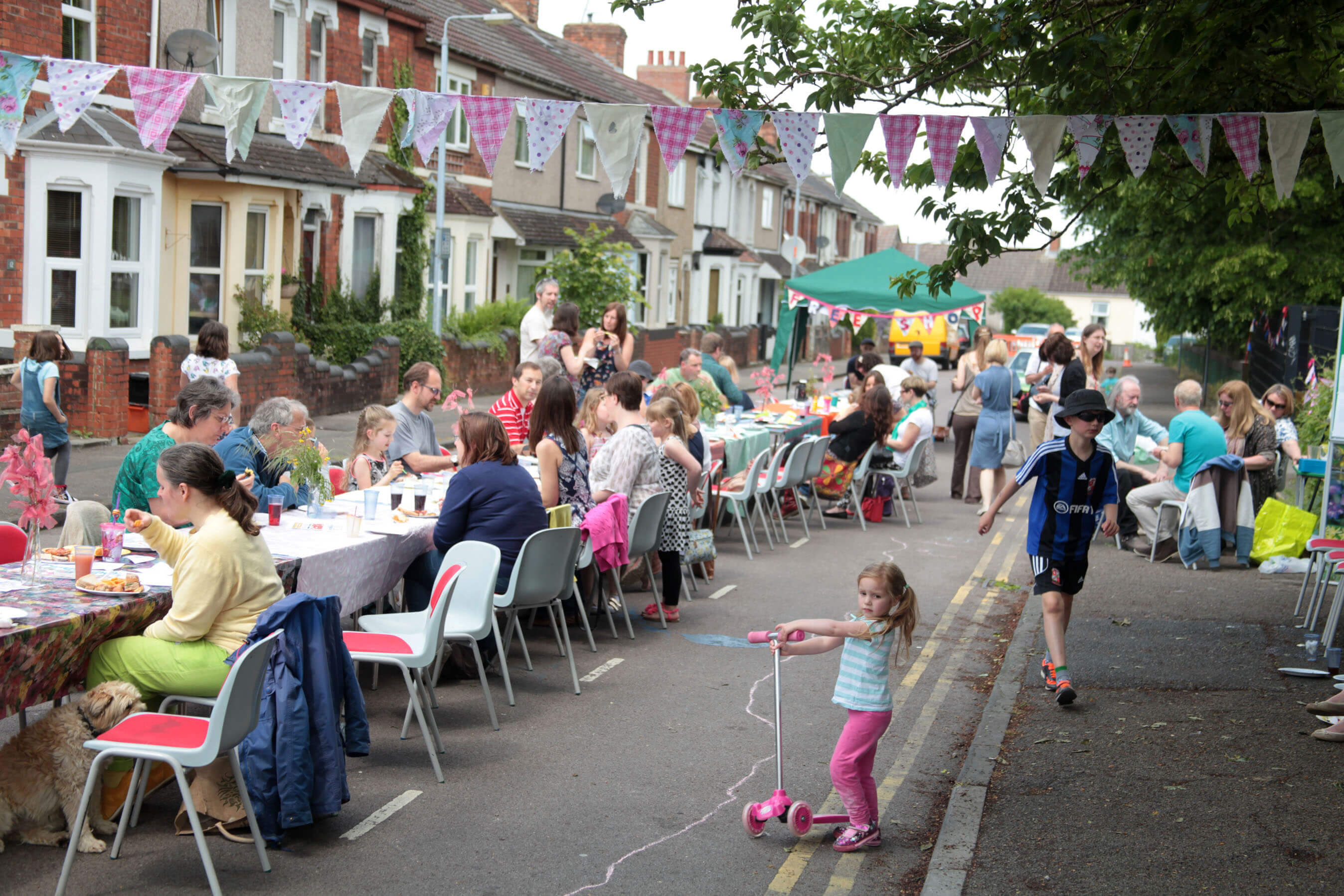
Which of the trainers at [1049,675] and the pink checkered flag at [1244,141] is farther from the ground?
the pink checkered flag at [1244,141]

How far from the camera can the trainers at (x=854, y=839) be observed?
520cm

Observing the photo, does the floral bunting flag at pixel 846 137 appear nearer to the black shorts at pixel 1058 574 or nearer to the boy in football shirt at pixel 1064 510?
the boy in football shirt at pixel 1064 510

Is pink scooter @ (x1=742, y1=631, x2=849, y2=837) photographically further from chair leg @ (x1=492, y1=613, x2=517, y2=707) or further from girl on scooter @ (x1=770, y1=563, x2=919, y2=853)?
chair leg @ (x1=492, y1=613, x2=517, y2=707)

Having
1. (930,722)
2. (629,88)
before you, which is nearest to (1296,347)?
(930,722)

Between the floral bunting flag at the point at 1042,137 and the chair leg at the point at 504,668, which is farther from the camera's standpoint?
the floral bunting flag at the point at 1042,137

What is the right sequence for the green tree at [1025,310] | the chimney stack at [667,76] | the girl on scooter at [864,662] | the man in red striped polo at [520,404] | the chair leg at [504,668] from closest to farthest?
1. the girl on scooter at [864,662]
2. the chair leg at [504,668]
3. the man in red striped polo at [520,404]
4. the chimney stack at [667,76]
5. the green tree at [1025,310]

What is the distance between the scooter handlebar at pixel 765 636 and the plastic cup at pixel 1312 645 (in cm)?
484

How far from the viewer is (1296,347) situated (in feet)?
57.9

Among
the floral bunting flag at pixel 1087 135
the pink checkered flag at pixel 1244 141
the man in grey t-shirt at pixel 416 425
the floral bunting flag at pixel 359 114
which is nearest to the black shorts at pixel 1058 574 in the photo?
the floral bunting flag at pixel 1087 135

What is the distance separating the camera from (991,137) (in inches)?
339

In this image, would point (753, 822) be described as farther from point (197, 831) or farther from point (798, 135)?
point (798, 135)

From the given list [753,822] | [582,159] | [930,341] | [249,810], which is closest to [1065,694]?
[753,822]

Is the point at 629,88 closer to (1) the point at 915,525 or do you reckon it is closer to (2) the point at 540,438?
(1) the point at 915,525

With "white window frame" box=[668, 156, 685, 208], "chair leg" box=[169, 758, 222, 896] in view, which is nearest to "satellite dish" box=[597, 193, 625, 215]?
"white window frame" box=[668, 156, 685, 208]
